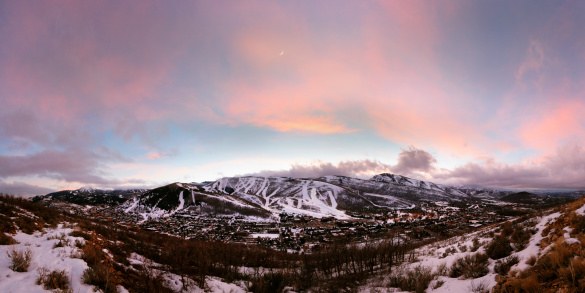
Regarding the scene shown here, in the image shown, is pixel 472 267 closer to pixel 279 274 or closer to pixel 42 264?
pixel 279 274

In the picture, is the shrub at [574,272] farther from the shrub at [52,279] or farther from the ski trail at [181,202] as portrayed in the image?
the ski trail at [181,202]

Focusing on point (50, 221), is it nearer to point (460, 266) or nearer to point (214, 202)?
point (460, 266)

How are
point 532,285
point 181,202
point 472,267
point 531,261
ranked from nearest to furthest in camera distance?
point 532,285, point 531,261, point 472,267, point 181,202

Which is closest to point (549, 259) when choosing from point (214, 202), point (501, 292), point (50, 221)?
point (501, 292)

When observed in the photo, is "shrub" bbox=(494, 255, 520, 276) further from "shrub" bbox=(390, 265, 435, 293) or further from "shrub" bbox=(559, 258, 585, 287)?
"shrub" bbox=(559, 258, 585, 287)

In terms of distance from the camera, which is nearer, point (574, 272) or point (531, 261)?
point (574, 272)

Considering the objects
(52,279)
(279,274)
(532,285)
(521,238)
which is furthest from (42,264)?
(521,238)

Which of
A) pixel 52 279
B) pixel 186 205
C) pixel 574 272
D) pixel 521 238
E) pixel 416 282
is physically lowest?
pixel 186 205
